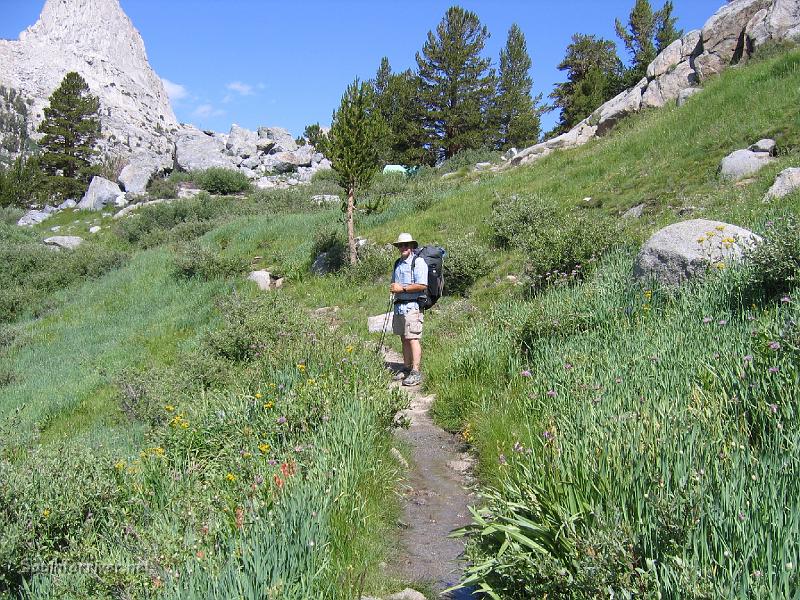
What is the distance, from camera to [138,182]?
39656 mm

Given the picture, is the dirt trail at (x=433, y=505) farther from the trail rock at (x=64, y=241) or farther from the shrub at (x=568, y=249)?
the trail rock at (x=64, y=241)

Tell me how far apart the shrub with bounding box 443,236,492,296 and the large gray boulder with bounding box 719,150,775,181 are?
513cm

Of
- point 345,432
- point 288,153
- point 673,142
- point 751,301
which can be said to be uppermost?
point 288,153

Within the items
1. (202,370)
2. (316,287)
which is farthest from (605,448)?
(316,287)

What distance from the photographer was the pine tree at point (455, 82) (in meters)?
41.3

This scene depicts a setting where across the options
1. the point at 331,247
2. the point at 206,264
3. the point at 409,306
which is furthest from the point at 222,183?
the point at 409,306

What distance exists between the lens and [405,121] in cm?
4191

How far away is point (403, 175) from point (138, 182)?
63.4ft

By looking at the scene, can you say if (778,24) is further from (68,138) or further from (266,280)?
(68,138)

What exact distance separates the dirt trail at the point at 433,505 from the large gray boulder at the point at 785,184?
682cm

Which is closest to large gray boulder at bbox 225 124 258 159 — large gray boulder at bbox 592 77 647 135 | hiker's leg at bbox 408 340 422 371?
large gray boulder at bbox 592 77 647 135

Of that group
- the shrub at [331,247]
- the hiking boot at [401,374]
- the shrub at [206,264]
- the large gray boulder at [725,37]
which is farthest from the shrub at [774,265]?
the large gray boulder at [725,37]

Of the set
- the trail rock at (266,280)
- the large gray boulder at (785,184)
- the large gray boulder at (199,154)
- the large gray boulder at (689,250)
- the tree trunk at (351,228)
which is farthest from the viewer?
the large gray boulder at (199,154)

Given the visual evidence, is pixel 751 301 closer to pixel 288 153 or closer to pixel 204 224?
pixel 204 224
